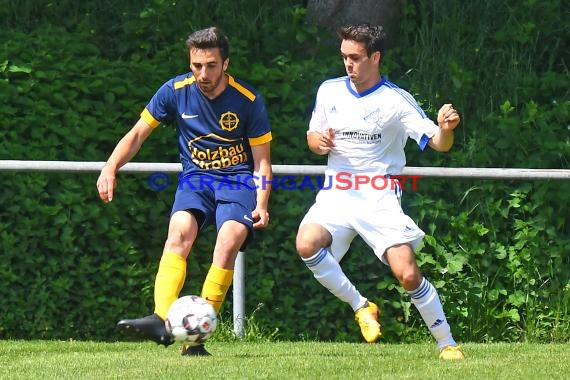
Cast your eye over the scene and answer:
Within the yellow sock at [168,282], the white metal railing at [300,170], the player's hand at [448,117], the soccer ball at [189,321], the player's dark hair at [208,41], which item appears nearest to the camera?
the soccer ball at [189,321]

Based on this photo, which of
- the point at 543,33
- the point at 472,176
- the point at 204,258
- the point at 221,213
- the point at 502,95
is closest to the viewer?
the point at 221,213

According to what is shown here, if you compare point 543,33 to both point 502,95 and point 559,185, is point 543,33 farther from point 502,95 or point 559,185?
point 559,185

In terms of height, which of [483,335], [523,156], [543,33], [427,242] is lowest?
[483,335]

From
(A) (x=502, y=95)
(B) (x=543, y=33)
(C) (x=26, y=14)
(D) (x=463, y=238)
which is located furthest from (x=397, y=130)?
(C) (x=26, y=14)

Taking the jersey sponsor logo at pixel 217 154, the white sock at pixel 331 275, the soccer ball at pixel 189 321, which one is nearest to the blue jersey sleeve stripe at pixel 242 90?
the jersey sponsor logo at pixel 217 154

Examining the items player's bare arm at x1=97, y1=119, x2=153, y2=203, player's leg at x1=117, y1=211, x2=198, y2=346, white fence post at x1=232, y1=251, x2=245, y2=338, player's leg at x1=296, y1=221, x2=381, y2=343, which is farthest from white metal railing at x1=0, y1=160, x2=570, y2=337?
player's leg at x1=117, y1=211, x2=198, y2=346

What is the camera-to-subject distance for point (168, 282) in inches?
288

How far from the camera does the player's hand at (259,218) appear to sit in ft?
24.9

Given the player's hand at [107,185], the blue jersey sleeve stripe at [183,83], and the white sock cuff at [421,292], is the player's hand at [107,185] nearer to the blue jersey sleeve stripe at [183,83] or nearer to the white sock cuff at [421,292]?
the blue jersey sleeve stripe at [183,83]

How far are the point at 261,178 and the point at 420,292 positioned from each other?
3.75 feet

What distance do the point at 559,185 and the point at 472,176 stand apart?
745 millimetres

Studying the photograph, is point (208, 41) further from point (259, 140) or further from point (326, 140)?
point (326, 140)

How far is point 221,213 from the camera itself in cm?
751

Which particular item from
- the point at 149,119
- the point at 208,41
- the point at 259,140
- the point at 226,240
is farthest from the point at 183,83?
the point at 226,240
